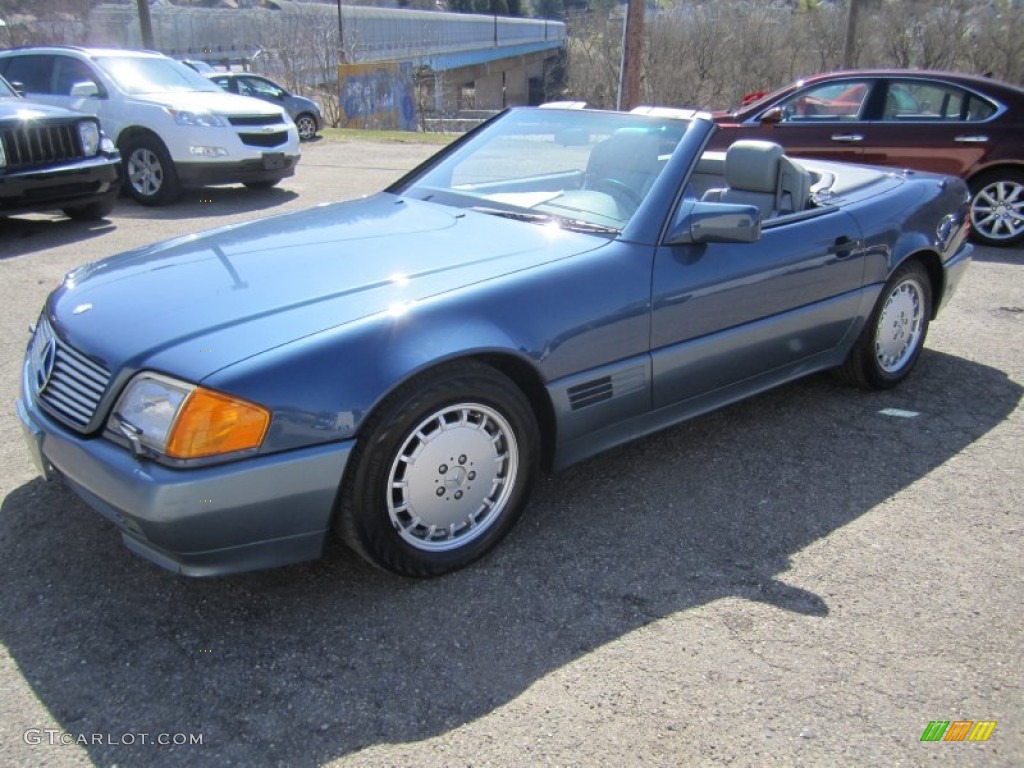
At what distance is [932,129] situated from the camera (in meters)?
7.95

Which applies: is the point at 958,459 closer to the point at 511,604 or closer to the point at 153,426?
the point at 511,604

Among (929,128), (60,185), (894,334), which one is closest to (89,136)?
(60,185)

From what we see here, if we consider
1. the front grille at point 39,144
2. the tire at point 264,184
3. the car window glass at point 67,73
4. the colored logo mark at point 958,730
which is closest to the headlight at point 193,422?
the colored logo mark at point 958,730

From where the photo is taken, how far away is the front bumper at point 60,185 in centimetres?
722

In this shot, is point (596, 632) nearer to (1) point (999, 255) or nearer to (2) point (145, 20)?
(1) point (999, 255)

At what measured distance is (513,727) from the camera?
84.7 inches

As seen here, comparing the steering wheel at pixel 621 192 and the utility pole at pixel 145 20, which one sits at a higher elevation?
the utility pole at pixel 145 20

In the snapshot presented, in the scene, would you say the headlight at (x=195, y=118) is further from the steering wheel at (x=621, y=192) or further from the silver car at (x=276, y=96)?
the silver car at (x=276, y=96)

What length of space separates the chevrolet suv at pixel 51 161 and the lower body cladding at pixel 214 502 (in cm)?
589

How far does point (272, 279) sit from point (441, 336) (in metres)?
0.65

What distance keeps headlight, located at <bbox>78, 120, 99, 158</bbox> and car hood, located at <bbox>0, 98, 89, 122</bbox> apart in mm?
91

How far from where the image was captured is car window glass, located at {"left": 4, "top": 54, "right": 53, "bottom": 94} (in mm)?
9625

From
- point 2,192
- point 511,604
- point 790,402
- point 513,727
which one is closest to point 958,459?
point 790,402

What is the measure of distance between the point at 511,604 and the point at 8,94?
8.31 metres
